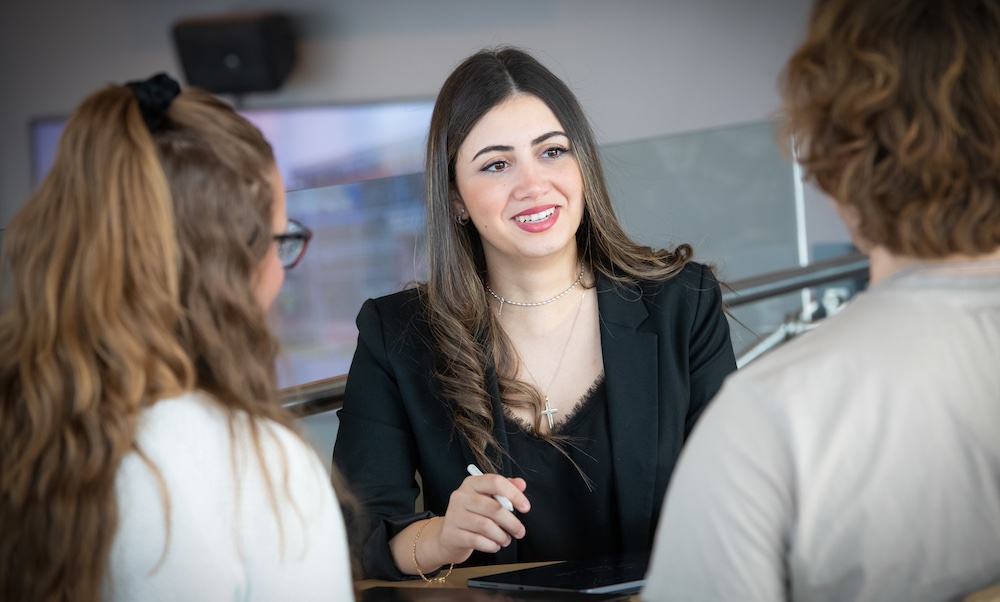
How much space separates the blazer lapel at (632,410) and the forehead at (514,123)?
421mm

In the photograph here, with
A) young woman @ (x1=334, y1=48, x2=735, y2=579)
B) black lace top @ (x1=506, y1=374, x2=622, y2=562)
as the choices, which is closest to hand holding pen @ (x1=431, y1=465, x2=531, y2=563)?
young woman @ (x1=334, y1=48, x2=735, y2=579)

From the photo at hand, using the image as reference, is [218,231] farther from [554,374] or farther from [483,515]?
[554,374]

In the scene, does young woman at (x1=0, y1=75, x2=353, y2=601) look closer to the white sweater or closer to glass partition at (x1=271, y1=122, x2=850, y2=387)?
the white sweater

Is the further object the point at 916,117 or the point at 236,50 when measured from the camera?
the point at 236,50

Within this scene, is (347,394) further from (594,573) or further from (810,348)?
(810,348)

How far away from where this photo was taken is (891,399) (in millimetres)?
992

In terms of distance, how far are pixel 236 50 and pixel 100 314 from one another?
552 centimetres

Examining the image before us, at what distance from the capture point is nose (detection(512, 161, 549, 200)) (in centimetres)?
211

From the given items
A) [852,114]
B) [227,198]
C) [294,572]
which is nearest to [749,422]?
[852,114]

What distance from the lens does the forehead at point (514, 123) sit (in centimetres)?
215

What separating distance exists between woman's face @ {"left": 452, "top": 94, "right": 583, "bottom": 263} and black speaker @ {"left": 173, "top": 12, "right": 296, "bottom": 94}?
4439 mm

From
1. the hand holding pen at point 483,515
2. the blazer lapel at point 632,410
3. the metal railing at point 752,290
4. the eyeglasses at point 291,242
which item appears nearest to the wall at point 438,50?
the metal railing at point 752,290

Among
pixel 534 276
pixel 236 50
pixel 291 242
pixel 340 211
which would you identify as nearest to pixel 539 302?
pixel 534 276

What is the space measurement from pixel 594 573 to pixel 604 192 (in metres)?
0.99
